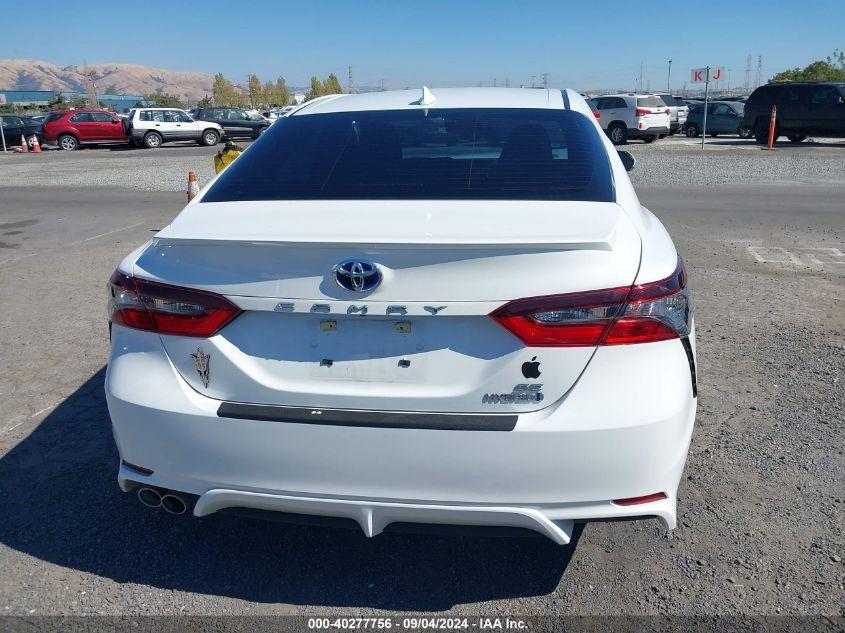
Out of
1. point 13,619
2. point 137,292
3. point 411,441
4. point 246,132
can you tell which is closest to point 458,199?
point 411,441

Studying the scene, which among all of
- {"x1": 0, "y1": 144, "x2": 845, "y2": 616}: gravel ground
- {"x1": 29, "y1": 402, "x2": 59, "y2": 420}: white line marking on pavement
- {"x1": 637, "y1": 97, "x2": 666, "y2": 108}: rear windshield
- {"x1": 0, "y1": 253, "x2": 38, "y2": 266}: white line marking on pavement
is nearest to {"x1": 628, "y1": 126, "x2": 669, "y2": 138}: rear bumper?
{"x1": 637, "y1": 97, "x2": 666, "y2": 108}: rear windshield

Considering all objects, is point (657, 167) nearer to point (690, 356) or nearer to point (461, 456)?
point (690, 356)

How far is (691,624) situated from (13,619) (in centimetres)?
238

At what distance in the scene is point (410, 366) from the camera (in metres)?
2.35

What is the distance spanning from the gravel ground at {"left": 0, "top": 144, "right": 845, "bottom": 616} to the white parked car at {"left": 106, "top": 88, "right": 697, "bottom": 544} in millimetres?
472

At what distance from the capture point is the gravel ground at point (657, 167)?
16328mm

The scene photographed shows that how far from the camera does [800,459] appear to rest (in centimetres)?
364

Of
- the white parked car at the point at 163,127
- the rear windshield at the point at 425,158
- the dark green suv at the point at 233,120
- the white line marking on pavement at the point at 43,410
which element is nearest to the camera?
the rear windshield at the point at 425,158

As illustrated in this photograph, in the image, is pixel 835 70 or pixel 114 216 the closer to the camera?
pixel 114 216

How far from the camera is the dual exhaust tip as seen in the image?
2.62m

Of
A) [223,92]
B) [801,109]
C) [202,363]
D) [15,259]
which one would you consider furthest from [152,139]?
[223,92]

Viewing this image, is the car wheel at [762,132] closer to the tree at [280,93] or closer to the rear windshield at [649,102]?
the rear windshield at [649,102]

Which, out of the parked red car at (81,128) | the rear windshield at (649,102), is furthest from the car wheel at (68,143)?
the rear windshield at (649,102)

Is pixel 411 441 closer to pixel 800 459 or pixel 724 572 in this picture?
pixel 724 572
